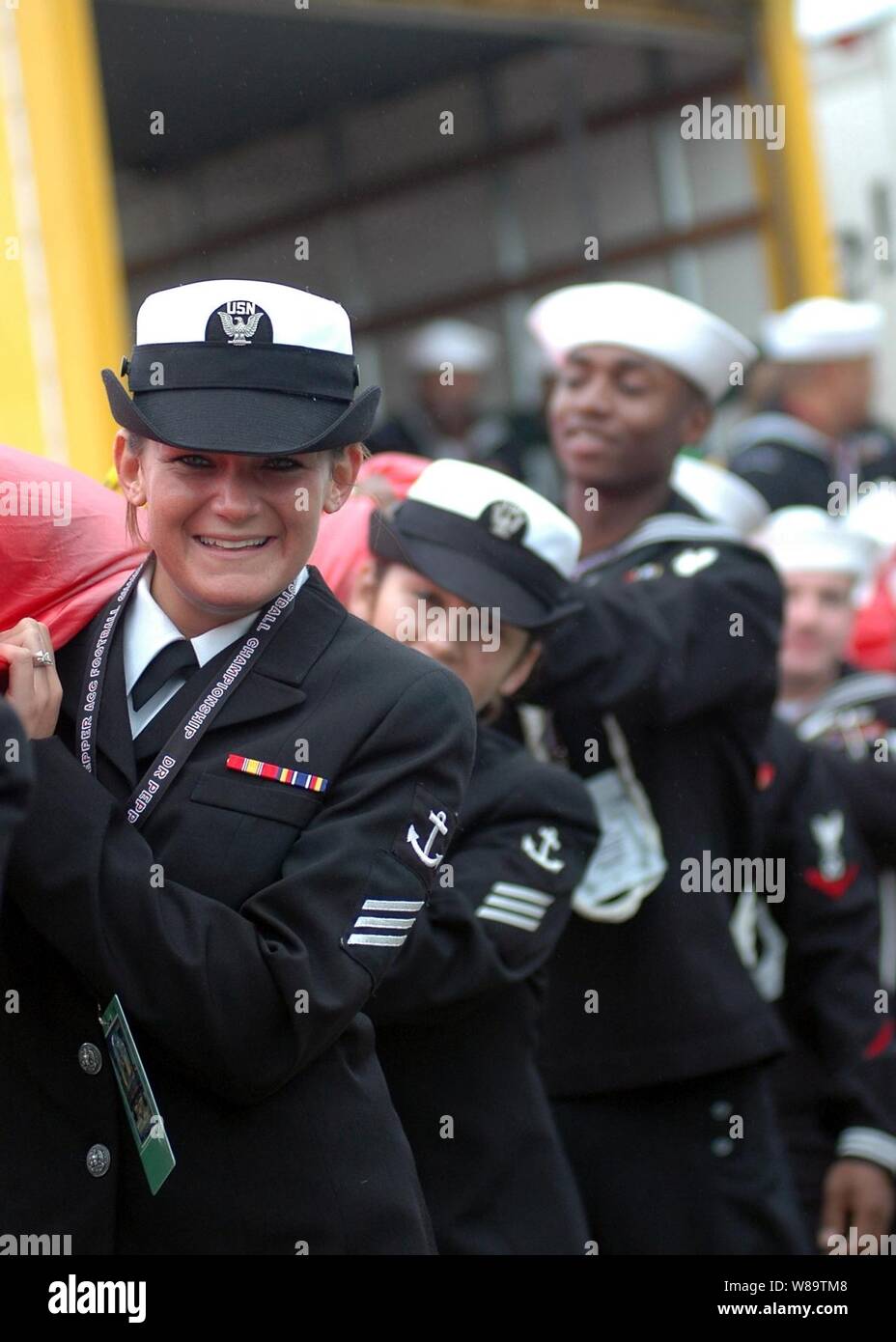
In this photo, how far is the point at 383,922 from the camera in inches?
74.6

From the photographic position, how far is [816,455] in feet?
19.9

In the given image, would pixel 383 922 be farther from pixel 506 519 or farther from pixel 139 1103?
pixel 506 519

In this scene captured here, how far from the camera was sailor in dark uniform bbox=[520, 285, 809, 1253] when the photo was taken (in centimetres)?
313

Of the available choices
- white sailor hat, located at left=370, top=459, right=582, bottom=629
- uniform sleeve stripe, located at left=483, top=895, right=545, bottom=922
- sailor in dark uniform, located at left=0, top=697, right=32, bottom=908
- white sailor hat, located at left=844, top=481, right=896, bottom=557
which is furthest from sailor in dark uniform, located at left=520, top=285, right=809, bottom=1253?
white sailor hat, located at left=844, top=481, right=896, bottom=557

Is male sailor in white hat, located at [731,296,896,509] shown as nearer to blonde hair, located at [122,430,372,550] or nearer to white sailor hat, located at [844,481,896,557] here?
white sailor hat, located at [844,481,896,557]

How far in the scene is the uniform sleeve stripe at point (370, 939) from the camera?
73.5 inches

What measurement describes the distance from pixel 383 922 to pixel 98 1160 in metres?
0.33

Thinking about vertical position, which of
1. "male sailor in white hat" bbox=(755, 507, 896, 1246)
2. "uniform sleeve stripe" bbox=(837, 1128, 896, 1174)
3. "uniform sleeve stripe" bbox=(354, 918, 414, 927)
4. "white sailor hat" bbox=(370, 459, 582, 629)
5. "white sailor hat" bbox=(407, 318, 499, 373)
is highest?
"white sailor hat" bbox=(407, 318, 499, 373)

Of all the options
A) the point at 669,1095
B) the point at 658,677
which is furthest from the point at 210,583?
the point at 669,1095

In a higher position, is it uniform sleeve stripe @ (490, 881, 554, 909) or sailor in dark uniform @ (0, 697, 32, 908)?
sailor in dark uniform @ (0, 697, 32, 908)

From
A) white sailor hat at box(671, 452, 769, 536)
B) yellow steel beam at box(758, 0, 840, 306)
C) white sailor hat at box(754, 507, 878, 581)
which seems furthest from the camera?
yellow steel beam at box(758, 0, 840, 306)

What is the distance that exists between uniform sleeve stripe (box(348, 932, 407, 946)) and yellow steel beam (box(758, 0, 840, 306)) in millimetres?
5786

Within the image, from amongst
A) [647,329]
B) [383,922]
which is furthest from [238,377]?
[647,329]

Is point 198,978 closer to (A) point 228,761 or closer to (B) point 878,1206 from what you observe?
(A) point 228,761
